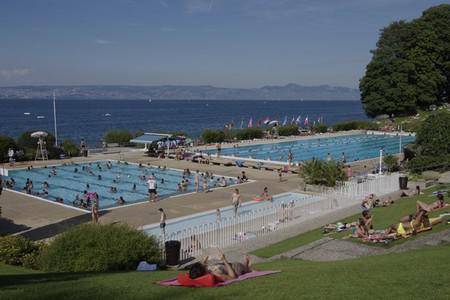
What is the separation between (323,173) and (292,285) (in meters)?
16.5

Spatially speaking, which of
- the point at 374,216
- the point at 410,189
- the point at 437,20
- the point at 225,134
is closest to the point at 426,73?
the point at 437,20

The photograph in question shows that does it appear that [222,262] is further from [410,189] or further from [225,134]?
[225,134]

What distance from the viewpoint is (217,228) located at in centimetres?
1427

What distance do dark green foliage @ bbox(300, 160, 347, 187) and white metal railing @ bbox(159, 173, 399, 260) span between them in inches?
86.4

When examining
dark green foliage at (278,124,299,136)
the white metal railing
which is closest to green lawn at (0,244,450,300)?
the white metal railing

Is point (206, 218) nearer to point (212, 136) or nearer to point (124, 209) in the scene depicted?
point (124, 209)

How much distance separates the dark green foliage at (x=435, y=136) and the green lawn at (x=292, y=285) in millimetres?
17892

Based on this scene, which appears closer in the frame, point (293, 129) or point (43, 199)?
point (43, 199)

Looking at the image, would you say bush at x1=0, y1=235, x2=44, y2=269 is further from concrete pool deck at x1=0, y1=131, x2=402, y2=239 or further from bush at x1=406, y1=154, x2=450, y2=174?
bush at x1=406, y1=154, x2=450, y2=174

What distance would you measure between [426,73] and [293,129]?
20.0 m

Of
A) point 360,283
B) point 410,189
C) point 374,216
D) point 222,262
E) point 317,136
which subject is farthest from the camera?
point 317,136

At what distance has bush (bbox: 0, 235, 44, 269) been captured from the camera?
11.0 metres

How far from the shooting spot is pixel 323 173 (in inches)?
901

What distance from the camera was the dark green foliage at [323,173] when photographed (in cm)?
2284
